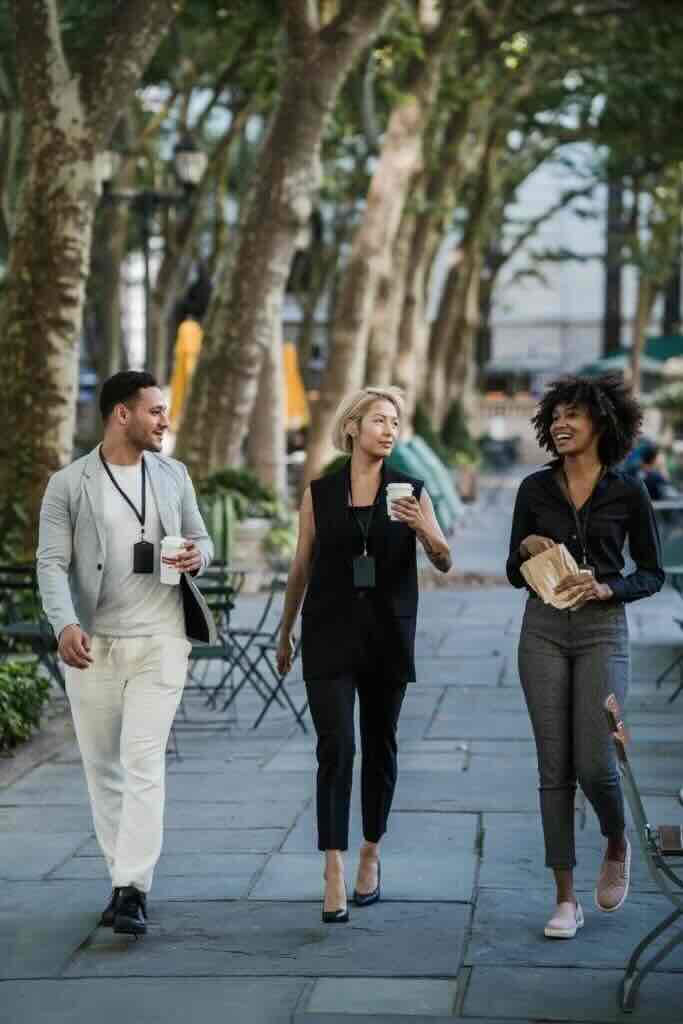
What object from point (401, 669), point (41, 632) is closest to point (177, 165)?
point (41, 632)

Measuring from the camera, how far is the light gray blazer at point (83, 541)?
6.85 m

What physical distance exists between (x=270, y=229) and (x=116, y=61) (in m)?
5.32

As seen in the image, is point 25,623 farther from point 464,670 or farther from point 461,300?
point 461,300

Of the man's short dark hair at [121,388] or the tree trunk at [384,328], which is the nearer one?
the man's short dark hair at [121,388]

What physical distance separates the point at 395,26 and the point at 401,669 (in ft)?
58.6

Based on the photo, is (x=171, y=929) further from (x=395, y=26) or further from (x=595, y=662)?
(x=395, y=26)

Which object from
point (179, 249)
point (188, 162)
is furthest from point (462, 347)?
point (188, 162)

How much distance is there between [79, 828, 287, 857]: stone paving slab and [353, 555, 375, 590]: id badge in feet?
5.15

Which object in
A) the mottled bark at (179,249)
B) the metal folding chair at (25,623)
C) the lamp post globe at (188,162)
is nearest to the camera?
the metal folding chair at (25,623)

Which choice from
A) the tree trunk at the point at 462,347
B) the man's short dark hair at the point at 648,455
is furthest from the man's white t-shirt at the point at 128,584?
the tree trunk at the point at 462,347

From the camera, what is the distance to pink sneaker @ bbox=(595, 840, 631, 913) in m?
6.88

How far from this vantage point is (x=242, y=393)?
65.0 ft

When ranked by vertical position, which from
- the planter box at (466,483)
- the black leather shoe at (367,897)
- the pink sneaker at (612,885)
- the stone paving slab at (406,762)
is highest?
the pink sneaker at (612,885)

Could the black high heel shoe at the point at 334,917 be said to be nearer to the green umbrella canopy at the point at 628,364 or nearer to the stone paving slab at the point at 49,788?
the stone paving slab at the point at 49,788
